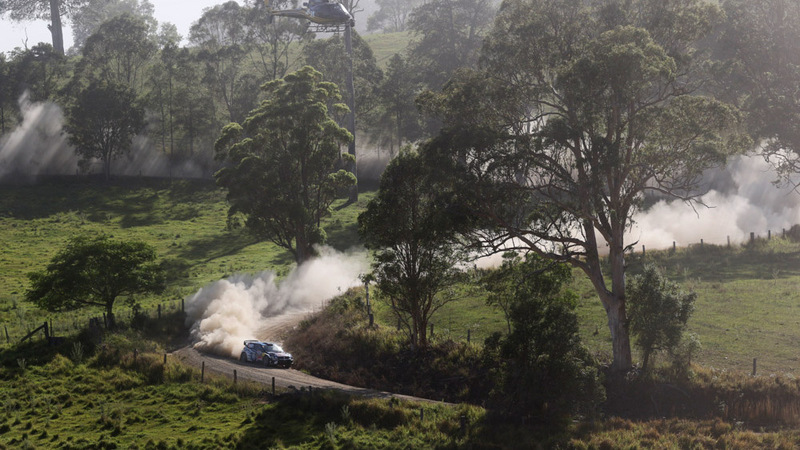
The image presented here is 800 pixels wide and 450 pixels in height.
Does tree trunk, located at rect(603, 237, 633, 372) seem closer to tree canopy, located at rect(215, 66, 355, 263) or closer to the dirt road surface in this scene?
the dirt road surface

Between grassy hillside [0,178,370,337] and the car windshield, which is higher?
grassy hillside [0,178,370,337]

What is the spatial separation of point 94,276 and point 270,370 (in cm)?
1534

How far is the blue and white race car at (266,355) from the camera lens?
4553cm

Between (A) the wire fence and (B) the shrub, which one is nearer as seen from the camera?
(B) the shrub

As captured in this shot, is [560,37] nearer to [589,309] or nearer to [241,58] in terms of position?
[589,309]

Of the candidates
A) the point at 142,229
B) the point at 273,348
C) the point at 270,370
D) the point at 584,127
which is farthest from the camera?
the point at 142,229

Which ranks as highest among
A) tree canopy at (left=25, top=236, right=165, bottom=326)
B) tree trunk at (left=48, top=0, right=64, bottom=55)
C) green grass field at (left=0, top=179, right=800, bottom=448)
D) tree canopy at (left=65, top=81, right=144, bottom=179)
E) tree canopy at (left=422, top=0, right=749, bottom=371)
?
tree trunk at (left=48, top=0, right=64, bottom=55)

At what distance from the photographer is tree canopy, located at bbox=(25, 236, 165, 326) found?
5028 cm

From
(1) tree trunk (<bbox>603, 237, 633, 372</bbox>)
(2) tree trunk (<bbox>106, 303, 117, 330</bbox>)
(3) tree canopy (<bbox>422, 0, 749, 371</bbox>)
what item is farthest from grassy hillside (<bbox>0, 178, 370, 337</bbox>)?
(1) tree trunk (<bbox>603, 237, 633, 372</bbox>)

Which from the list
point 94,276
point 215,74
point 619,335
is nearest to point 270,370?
point 94,276

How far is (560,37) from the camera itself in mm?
40250

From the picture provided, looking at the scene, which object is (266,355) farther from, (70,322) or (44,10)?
(44,10)

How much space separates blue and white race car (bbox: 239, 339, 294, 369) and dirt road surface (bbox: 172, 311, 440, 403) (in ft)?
1.30

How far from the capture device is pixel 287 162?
201ft
